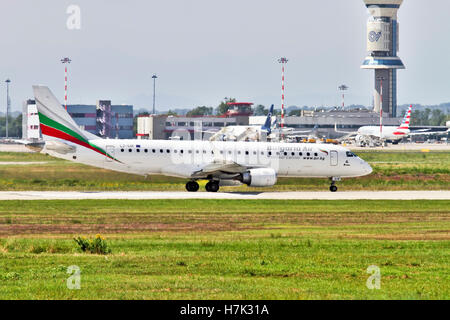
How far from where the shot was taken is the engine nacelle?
160 feet

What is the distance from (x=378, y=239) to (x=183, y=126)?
147 metres

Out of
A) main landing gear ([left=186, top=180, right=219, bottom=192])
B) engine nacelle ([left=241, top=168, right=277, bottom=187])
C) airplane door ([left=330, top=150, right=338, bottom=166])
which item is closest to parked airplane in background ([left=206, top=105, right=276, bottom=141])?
airplane door ([left=330, top=150, right=338, bottom=166])

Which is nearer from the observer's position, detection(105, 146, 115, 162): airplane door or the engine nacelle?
detection(105, 146, 115, 162): airplane door

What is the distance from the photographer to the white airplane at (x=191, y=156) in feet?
157

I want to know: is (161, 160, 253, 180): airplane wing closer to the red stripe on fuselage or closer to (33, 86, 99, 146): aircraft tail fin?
the red stripe on fuselage

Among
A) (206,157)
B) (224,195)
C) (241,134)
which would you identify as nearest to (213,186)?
(206,157)

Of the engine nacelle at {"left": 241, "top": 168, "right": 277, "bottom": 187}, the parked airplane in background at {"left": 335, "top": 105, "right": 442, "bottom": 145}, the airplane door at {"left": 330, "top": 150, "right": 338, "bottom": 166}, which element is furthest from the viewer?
the parked airplane in background at {"left": 335, "top": 105, "right": 442, "bottom": 145}

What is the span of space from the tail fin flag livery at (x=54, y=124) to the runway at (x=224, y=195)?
3.24m

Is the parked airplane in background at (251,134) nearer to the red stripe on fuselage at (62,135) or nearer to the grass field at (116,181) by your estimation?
the grass field at (116,181)

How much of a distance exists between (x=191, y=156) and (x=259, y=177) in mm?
4583

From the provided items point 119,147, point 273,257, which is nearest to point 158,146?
point 119,147

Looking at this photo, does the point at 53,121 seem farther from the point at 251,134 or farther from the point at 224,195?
the point at 251,134

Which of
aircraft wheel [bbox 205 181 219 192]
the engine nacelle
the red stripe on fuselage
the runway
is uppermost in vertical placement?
the red stripe on fuselage

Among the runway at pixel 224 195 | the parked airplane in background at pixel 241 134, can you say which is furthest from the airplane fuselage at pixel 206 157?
the parked airplane in background at pixel 241 134
